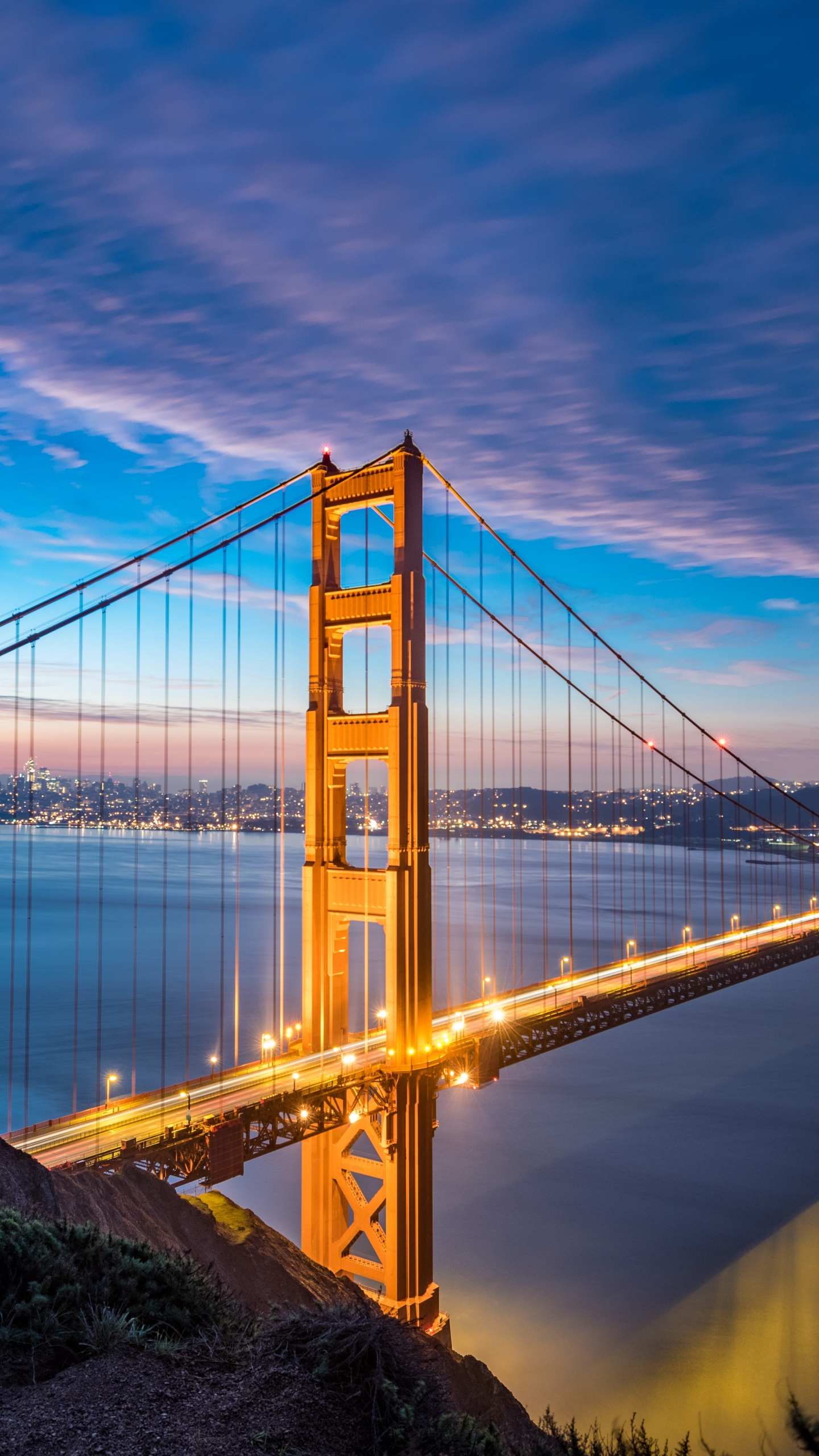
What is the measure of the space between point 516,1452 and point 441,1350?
7.29m

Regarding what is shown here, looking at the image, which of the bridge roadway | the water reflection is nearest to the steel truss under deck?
the bridge roadway

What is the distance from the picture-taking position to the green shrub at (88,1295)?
6840 millimetres

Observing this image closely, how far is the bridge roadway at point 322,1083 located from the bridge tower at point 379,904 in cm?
52

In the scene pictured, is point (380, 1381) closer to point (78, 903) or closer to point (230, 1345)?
point (230, 1345)

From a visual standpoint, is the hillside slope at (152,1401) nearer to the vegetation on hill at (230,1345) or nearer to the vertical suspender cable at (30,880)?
the vegetation on hill at (230,1345)

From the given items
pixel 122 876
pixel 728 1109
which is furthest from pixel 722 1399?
pixel 122 876

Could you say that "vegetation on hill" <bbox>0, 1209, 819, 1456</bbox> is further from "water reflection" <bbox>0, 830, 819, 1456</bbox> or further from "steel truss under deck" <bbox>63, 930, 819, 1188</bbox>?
"water reflection" <bbox>0, 830, 819, 1456</bbox>

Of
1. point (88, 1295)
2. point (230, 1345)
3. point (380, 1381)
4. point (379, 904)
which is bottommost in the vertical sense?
point (230, 1345)

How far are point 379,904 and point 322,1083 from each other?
3953mm

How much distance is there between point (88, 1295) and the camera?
7.64m

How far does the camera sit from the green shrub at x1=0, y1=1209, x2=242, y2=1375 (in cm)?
684

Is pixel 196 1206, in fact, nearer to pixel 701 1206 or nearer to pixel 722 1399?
pixel 722 1399

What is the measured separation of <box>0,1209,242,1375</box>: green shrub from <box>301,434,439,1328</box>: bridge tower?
9036mm

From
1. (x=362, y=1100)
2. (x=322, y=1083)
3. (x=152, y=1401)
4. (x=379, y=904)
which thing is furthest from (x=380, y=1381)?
(x=379, y=904)
